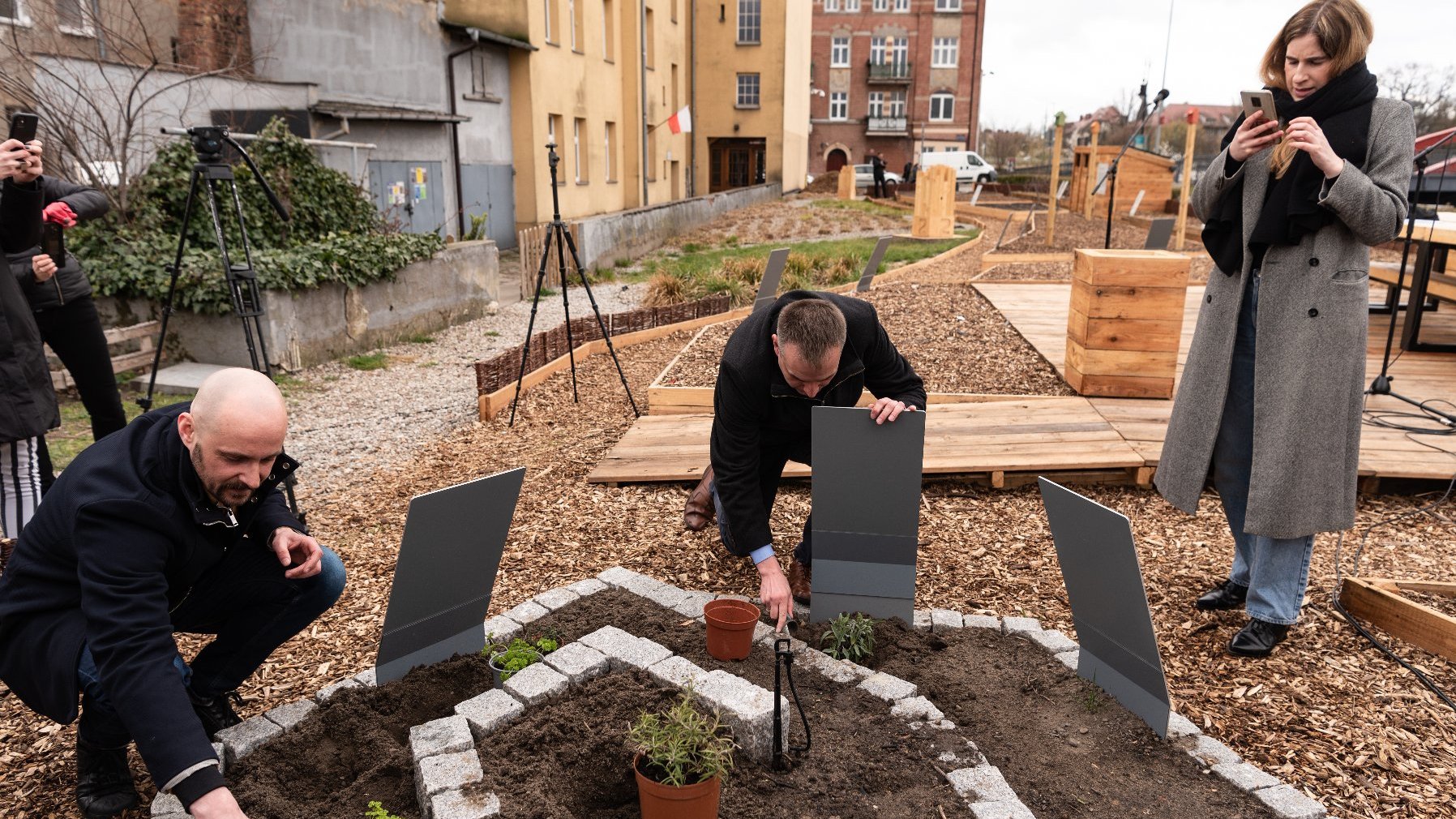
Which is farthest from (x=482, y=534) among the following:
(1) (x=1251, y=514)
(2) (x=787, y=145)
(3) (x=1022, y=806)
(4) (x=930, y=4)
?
(4) (x=930, y=4)

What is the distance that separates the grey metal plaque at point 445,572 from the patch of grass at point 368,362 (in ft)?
20.7

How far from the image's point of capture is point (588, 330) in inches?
340

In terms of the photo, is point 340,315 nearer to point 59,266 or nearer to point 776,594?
point 59,266

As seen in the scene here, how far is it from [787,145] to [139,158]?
90.5 ft

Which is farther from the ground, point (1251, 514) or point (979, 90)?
point (979, 90)

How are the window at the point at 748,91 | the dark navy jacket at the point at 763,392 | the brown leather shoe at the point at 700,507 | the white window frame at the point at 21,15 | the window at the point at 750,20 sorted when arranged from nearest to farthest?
the dark navy jacket at the point at 763,392 → the brown leather shoe at the point at 700,507 → the white window frame at the point at 21,15 → the window at the point at 750,20 → the window at the point at 748,91

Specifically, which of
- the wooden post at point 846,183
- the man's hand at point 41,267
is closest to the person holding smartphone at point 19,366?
the man's hand at point 41,267

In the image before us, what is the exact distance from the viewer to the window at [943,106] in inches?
1997

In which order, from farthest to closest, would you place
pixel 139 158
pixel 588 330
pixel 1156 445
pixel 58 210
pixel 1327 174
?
pixel 139 158, pixel 588 330, pixel 1156 445, pixel 58 210, pixel 1327 174

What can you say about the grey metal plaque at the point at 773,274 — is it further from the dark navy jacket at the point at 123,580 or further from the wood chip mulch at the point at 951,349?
the dark navy jacket at the point at 123,580

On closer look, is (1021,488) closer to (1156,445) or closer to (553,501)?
(1156,445)

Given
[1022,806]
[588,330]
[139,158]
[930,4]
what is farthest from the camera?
[930,4]

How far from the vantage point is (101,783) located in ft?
8.17

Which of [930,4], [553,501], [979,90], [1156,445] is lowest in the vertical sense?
[553,501]
